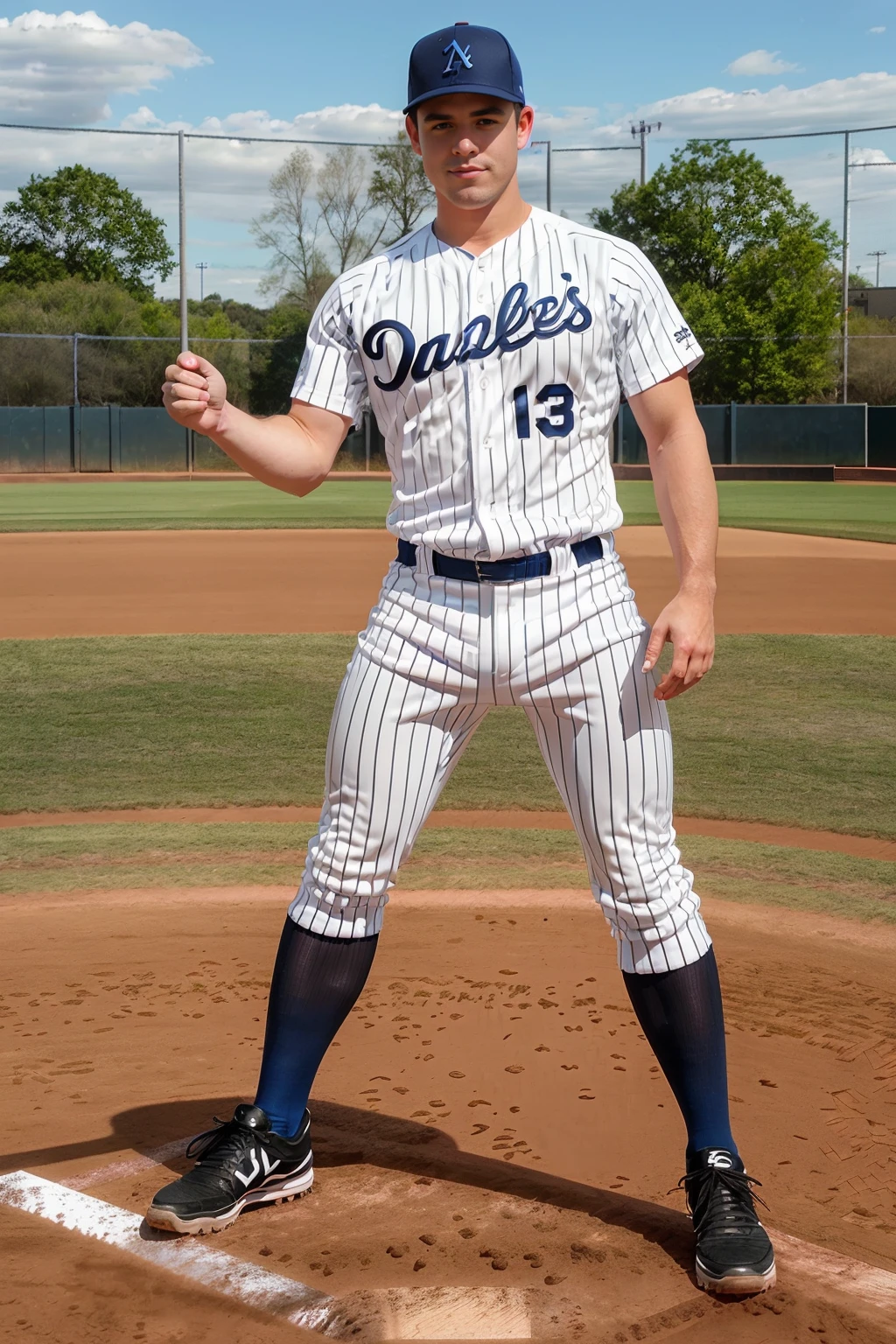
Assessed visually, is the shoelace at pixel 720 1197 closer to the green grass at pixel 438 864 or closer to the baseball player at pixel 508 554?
the baseball player at pixel 508 554

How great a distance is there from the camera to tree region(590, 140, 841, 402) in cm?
3922

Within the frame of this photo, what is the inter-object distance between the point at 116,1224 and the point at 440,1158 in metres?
0.58

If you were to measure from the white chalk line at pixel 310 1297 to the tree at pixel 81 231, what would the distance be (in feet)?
181

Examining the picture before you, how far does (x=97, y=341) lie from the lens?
117 feet

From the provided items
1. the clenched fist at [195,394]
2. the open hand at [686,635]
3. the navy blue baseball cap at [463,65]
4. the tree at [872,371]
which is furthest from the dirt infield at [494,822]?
the tree at [872,371]

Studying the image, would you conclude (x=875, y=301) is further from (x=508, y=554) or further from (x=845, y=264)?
(x=508, y=554)

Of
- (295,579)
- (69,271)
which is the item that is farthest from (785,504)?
(69,271)

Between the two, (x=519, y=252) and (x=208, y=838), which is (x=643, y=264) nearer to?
(x=519, y=252)

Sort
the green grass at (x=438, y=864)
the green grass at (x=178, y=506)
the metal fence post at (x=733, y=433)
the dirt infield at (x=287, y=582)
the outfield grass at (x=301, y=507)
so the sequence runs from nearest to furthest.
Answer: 1. the green grass at (x=438, y=864)
2. the dirt infield at (x=287, y=582)
3. the outfield grass at (x=301, y=507)
4. the green grass at (x=178, y=506)
5. the metal fence post at (x=733, y=433)

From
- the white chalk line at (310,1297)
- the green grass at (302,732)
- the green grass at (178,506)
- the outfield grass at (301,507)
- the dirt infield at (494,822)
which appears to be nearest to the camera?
the white chalk line at (310,1297)

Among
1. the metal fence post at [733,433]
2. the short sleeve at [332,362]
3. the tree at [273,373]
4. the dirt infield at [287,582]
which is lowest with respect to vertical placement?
the dirt infield at [287,582]

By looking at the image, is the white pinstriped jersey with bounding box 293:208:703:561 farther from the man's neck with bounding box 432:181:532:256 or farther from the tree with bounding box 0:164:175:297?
the tree with bounding box 0:164:175:297

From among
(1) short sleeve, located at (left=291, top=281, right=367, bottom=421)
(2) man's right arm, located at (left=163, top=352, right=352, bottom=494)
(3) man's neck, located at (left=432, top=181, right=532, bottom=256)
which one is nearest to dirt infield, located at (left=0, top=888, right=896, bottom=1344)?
(2) man's right arm, located at (left=163, top=352, right=352, bottom=494)

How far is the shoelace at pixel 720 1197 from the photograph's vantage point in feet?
7.02
